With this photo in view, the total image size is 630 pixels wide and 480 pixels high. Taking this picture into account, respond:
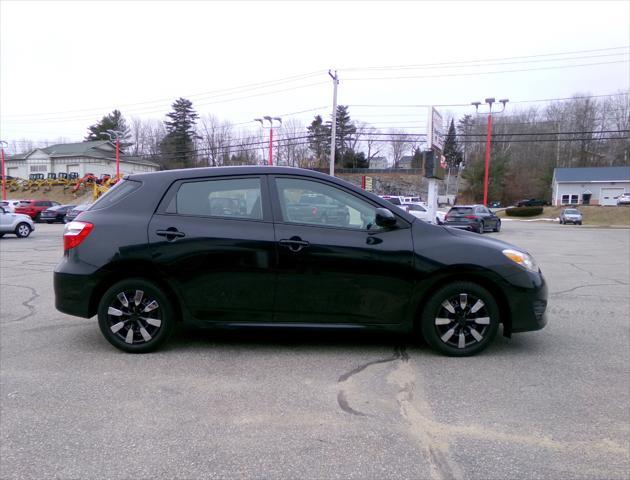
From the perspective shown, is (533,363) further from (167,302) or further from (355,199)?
(167,302)

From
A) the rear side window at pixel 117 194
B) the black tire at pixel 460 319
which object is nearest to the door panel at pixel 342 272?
the black tire at pixel 460 319

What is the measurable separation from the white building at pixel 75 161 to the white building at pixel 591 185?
58416 mm

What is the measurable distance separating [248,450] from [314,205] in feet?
7.62

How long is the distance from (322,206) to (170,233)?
1.46m

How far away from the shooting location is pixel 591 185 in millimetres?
67312

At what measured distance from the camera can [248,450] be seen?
9.42 feet

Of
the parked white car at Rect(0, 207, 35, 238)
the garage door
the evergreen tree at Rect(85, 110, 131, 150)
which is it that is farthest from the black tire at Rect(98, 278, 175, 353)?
the evergreen tree at Rect(85, 110, 131, 150)

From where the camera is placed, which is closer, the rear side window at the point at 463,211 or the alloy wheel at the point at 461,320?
the alloy wheel at the point at 461,320

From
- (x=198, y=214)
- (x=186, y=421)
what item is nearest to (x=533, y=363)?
(x=186, y=421)

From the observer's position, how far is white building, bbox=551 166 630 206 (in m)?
65.4

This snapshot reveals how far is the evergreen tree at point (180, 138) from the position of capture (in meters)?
56.1

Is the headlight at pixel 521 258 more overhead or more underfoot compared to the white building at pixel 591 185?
more underfoot

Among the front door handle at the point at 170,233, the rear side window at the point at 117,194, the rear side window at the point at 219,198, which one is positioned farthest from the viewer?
the rear side window at the point at 117,194

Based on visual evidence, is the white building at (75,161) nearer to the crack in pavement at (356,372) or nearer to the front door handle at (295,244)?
the front door handle at (295,244)
